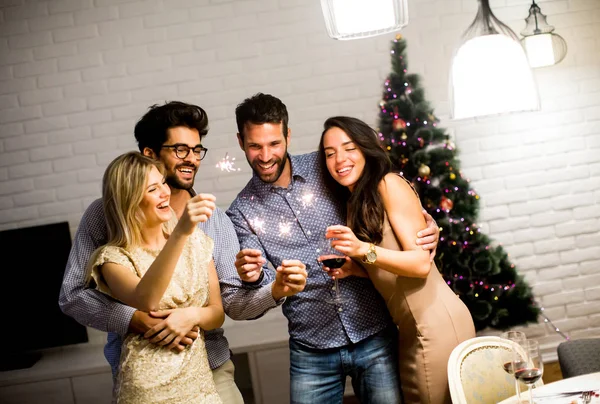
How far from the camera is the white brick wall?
4.52 meters

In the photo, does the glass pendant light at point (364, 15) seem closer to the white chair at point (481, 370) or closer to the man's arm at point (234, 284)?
the man's arm at point (234, 284)

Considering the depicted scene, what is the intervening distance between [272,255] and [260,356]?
5.18 ft

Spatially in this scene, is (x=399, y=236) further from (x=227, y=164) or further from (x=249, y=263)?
(x=227, y=164)

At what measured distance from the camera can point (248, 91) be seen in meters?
4.54

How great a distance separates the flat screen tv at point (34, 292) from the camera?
451 centimetres

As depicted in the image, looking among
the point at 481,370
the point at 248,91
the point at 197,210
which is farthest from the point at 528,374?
the point at 248,91

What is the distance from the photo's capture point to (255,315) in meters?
2.62

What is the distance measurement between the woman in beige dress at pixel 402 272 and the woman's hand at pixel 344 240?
0.14 metres

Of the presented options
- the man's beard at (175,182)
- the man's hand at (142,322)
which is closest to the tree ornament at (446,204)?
the man's beard at (175,182)

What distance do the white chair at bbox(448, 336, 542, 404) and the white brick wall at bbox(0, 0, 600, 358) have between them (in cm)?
219

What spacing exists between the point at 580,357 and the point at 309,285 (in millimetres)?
1337

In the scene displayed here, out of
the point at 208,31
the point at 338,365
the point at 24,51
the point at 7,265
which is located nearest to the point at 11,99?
the point at 24,51

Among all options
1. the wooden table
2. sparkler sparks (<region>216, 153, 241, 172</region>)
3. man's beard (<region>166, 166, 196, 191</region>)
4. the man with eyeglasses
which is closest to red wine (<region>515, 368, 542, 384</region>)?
the wooden table

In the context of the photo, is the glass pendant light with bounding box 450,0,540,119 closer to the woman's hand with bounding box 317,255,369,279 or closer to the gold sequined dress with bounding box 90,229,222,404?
the woman's hand with bounding box 317,255,369,279
